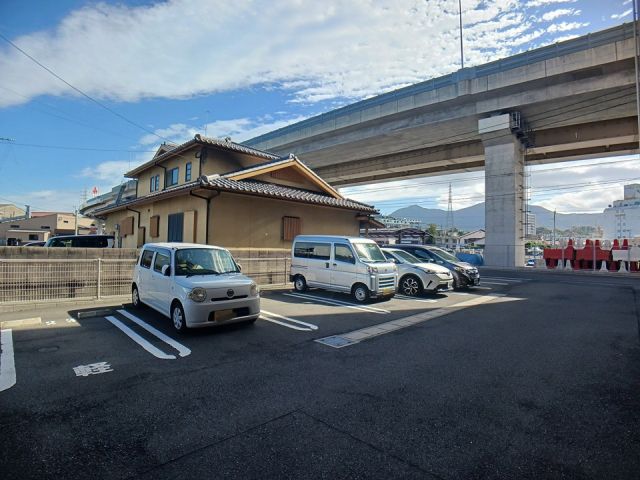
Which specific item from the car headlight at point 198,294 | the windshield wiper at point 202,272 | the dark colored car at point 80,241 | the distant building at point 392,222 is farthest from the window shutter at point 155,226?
the distant building at point 392,222

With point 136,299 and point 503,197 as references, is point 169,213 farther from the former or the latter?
point 503,197

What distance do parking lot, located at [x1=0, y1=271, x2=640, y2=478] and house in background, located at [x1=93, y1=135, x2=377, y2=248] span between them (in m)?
5.84

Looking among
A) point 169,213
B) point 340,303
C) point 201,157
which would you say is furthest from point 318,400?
point 201,157

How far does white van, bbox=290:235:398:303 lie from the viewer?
951cm

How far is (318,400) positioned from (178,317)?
3590 mm

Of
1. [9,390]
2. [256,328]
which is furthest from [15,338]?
[256,328]

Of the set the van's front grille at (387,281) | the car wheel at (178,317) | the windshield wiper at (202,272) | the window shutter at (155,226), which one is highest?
the window shutter at (155,226)

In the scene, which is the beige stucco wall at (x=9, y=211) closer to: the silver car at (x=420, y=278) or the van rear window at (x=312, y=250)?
the van rear window at (x=312, y=250)

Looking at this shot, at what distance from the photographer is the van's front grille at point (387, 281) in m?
9.51

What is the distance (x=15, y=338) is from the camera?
5801 mm

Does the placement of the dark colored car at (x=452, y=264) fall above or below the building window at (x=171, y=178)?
below

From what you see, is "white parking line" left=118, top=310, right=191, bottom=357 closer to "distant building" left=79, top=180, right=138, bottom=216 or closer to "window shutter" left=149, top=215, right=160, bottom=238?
"window shutter" left=149, top=215, right=160, bottom=238

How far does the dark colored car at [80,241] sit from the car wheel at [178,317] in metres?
11.2

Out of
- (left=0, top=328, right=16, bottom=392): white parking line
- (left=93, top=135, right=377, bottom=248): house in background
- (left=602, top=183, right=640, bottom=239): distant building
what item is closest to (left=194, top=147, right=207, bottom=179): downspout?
(left=93, top=135, right=377, bottom=248): house in background
